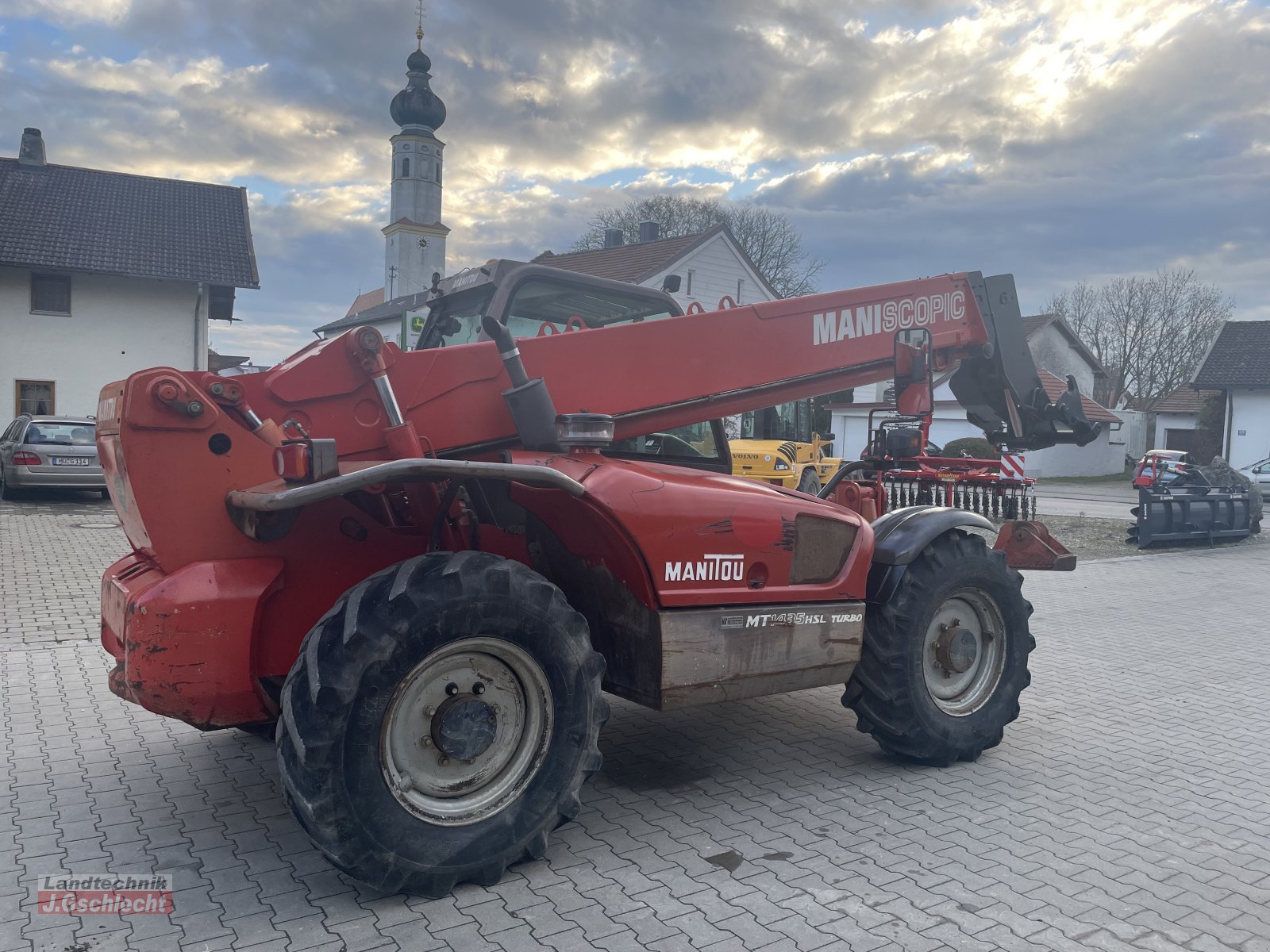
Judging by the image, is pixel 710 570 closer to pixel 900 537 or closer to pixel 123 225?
pixel 900 537

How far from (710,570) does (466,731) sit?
123 cm

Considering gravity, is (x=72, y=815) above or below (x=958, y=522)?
below

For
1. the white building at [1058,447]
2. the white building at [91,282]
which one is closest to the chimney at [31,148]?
the white building at [91,282]

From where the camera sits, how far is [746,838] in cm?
410

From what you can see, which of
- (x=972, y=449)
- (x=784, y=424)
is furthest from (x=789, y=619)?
(x=972, y=449)

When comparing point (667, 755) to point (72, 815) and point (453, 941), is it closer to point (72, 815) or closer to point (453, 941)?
point (453, 941)

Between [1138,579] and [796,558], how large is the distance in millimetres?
9839

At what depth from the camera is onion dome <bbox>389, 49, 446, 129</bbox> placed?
54.7 metres

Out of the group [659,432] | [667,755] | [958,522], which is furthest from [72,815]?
[958,522]

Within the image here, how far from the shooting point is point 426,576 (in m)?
3.43

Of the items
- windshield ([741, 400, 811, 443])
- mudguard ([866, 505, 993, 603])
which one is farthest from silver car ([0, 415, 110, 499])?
mudguard ([866, 505, 993, 603])

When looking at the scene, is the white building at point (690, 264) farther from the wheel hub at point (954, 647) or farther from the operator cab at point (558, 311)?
the wheel hub at point (954, 647)

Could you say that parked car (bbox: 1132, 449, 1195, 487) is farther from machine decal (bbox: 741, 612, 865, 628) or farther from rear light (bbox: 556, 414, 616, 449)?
rear light (bbox: 556, 414, 616, 449)

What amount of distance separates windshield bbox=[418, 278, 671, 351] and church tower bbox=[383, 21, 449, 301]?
5018 centimetres
